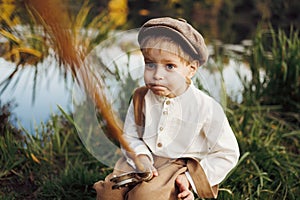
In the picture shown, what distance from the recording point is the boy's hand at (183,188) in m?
1.59

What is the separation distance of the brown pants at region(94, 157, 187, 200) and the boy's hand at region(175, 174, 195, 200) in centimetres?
2

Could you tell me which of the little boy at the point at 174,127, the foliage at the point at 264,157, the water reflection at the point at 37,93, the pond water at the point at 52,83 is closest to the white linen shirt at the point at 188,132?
the little boy at the point at 174,127

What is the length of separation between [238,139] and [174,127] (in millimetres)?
1102

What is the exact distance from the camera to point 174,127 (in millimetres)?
1568

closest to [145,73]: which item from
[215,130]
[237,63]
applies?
[215,130]

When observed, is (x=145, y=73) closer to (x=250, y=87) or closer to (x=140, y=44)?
(x=140, y=44)

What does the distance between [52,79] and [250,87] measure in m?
1.28

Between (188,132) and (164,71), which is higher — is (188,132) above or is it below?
below

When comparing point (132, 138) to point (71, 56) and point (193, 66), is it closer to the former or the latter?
point (193, 66)

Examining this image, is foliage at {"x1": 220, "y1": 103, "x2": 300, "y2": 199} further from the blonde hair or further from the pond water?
the blonde hair

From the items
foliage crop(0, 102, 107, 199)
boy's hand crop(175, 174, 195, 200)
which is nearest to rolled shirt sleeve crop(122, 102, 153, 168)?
boy's hand crop(175, 174, 195, 200)

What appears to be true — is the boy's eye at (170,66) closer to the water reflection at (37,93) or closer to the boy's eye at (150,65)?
the boy's eye at (150,65)

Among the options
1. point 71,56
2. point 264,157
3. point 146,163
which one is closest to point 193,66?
point 146,163

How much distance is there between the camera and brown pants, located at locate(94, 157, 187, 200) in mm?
1561
